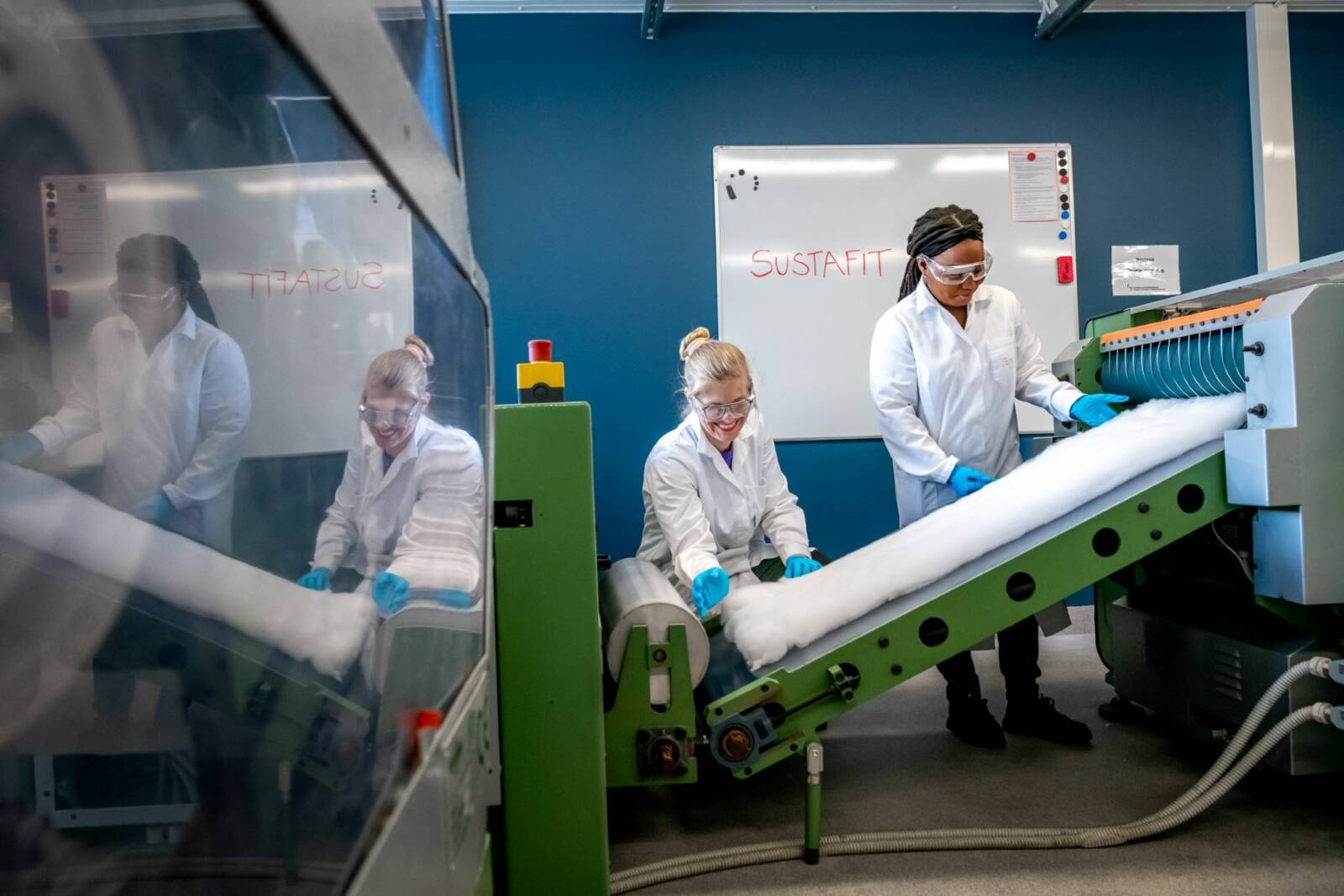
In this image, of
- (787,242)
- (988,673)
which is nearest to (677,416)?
(787,242)

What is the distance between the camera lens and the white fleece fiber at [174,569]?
188 mm

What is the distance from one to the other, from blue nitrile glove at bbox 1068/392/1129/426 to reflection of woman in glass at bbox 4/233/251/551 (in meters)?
1.96

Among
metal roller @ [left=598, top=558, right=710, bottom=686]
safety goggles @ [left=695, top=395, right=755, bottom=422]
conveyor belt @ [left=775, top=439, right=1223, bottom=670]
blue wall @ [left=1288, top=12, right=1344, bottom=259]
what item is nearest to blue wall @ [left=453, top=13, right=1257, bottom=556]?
blue wall @ [left=1288, top=12, right=1344, bottom=259]

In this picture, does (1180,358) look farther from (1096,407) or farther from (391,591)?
(391,591)

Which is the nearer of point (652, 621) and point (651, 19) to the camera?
point (652, 621)

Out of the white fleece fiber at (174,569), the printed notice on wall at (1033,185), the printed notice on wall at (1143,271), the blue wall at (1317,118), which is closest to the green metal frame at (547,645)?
the white fleece fiber at (174,569)

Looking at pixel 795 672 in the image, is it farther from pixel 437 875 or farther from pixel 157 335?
pixel 157 335

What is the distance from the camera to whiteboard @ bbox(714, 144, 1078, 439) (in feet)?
9.85

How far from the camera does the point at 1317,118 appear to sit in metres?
3.18

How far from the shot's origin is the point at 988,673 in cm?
273

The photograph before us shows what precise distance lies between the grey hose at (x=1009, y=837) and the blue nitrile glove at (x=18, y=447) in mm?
1382

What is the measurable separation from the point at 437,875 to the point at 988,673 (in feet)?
8.24

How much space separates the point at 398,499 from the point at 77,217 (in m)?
0.34

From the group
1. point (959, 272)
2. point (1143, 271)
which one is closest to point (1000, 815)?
point (959, 272)
